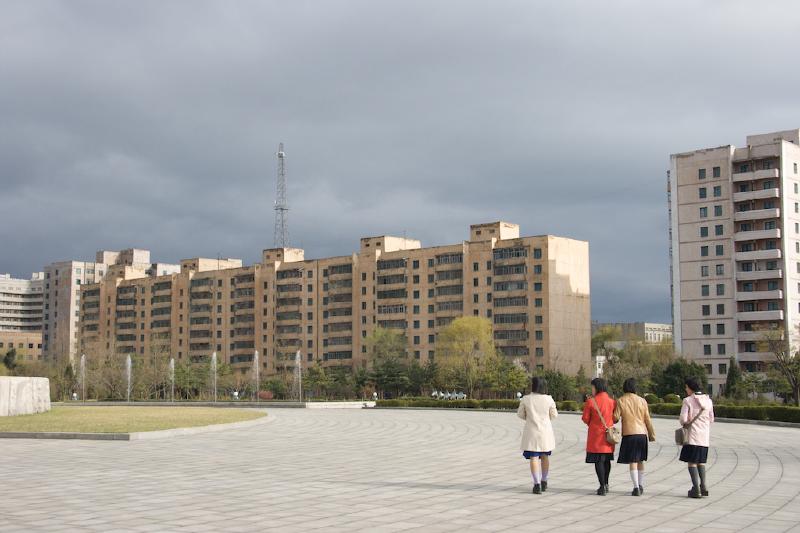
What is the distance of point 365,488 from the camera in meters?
15.1

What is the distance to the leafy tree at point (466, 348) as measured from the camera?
89.8 meters

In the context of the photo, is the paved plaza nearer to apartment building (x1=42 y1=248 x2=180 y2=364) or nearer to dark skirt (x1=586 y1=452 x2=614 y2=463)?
dark skirt (x1=586 y1=452 x2=614 y2=463)

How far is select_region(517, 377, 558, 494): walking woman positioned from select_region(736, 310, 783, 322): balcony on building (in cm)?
8592

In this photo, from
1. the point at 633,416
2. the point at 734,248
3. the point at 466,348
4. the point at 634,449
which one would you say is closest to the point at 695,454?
the point at 634,449

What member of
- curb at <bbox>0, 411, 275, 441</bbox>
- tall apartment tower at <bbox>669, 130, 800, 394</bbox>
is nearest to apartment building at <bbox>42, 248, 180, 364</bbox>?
tall apartment tower at <bbox>669, 130, 800, 394</bbox>

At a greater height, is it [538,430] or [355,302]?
[355,302]

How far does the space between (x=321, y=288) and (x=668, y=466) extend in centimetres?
10723

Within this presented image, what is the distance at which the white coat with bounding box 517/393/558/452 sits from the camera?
562 inches

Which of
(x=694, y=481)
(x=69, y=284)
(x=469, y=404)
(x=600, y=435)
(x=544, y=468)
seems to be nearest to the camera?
(x=694, y=481)

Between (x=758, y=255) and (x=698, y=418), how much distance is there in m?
88.0

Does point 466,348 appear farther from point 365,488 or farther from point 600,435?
point 600,435

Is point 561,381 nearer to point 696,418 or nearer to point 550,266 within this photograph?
point 550,266

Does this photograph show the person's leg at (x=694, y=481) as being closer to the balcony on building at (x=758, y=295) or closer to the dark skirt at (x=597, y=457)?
the dark skirt at (x=597, y=457)

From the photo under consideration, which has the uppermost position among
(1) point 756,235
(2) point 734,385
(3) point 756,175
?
(3) point 756,175
